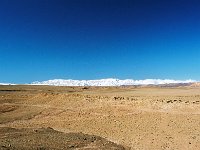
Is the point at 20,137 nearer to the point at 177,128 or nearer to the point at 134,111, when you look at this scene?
the point at 177,128

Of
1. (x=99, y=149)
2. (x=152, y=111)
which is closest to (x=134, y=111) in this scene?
(x=152, y=111)

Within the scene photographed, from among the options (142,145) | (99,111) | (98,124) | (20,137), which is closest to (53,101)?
(99,111)

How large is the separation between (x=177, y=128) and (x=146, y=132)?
2971 mm

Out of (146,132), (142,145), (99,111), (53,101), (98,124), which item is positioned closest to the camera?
(142,145)

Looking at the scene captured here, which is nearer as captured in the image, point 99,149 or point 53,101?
point 99,149

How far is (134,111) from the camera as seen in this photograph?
39.2 m

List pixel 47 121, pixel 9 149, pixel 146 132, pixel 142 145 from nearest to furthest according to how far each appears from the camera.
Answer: pixel 9 149, pixel 142 145, pixel 146 132, pixel 47 121

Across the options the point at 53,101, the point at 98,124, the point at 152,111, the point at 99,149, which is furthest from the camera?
the point at 53,101

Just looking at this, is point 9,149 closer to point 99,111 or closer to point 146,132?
point 146,132

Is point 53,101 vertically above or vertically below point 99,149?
above

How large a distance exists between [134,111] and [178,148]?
17.7 m

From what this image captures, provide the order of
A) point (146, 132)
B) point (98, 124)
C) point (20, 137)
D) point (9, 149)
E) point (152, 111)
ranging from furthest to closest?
point (152, 111)
point (98, 124)
point (146, 132)
point (20, 137)
point (9, 149)

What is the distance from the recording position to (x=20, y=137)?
2464 centimetres

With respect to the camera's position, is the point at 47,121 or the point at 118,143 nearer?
the point at 118,143
